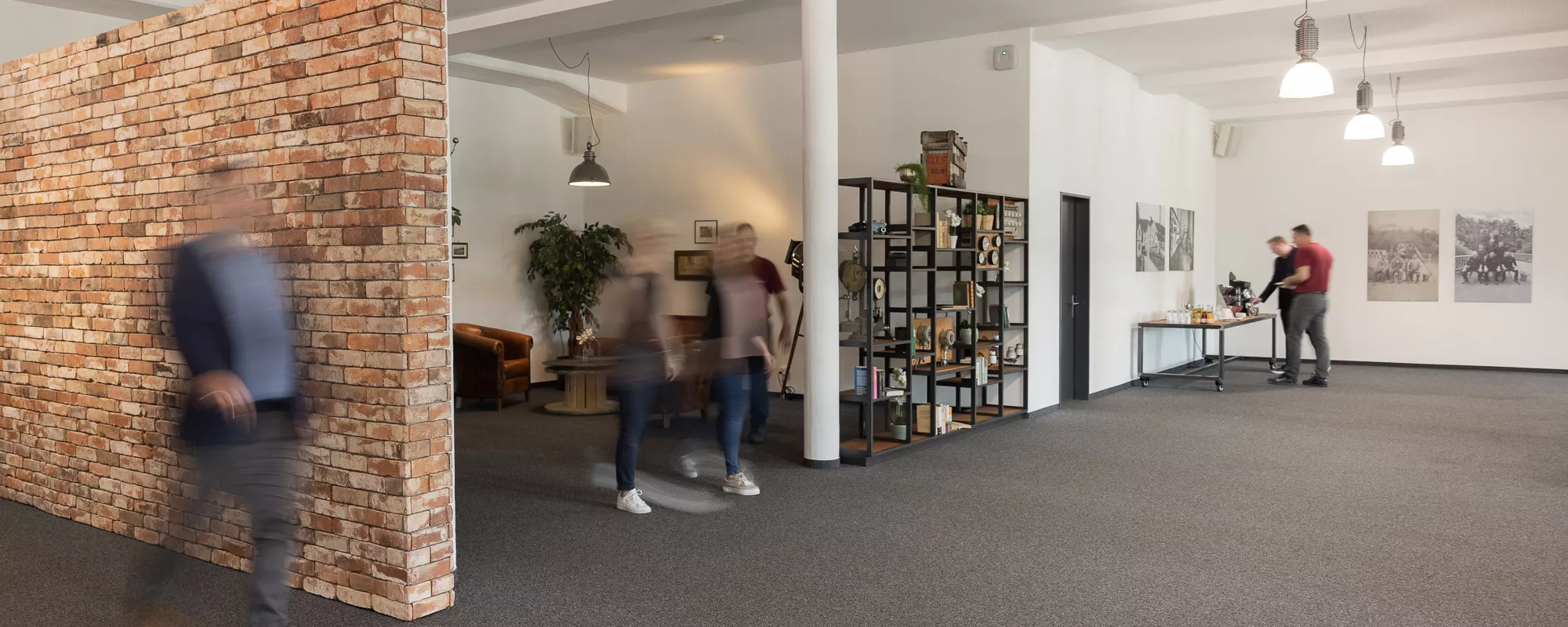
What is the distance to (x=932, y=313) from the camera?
757 centimetres

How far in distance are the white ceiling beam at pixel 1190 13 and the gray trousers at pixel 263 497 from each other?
712cm

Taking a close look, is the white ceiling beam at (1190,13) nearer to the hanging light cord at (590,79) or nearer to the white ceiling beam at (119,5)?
the hanging light cord at (590,79)

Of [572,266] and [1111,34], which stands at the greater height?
[1111,34]

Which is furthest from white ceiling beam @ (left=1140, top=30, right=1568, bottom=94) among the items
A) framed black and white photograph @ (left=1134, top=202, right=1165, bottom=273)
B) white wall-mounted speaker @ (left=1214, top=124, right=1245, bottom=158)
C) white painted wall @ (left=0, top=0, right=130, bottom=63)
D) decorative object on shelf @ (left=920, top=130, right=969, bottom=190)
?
white painted wall @ (left=0, top=0, right=130, bottom=63)

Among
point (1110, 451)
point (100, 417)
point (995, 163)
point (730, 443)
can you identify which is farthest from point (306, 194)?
point (995, 163)

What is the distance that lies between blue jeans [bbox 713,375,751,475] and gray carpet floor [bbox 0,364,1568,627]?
0.96ft

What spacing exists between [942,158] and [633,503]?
370 cm

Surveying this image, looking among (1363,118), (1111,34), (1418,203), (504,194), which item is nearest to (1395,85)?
(1418,203)

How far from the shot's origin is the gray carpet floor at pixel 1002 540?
3969mm

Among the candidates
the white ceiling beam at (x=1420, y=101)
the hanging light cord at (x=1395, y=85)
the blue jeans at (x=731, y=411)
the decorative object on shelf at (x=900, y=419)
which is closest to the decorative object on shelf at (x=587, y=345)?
the decorative object on shelf at (x=900, y=419)

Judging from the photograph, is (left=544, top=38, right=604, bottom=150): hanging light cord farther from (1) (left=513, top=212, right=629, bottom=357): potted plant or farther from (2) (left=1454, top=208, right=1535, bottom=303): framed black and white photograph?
(2) (left=1454, top=208, right=1535, bottom=303): framed black and white photograph

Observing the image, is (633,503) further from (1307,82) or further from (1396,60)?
(1396,60)

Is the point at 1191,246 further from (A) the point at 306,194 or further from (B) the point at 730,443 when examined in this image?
(A) the point at 306,194

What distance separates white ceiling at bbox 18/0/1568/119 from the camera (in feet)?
26.0
